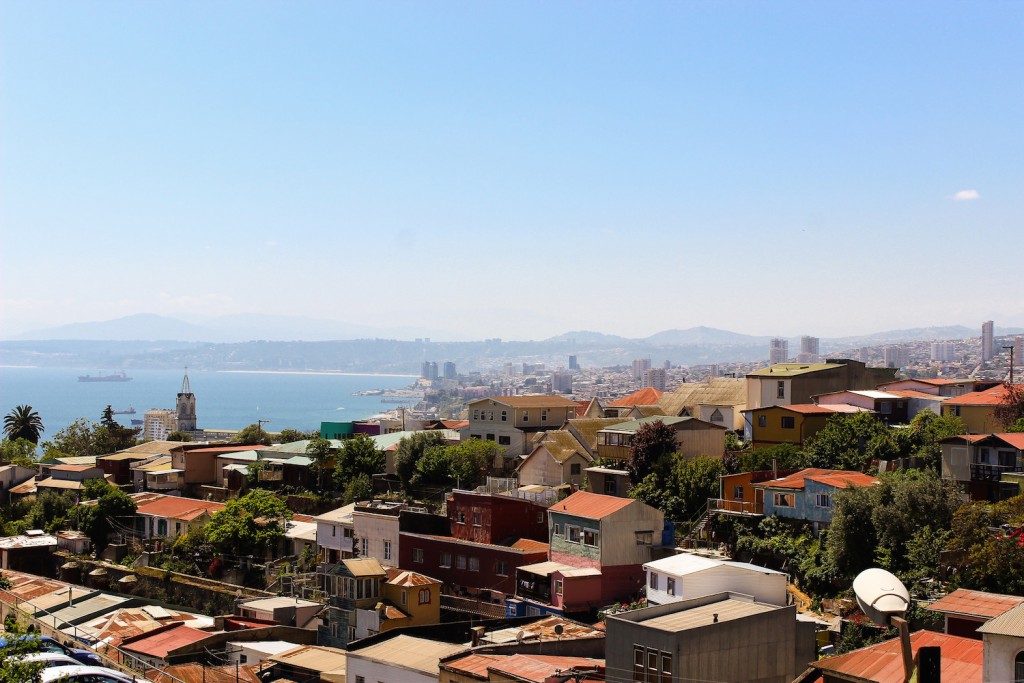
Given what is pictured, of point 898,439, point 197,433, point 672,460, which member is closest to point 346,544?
point 672,460

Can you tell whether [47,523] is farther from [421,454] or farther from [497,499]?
[497,499]

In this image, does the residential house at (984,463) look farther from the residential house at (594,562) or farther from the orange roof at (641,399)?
the orange roof at (641,399)

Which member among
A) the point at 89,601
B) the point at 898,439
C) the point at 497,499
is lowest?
the point at 89,601

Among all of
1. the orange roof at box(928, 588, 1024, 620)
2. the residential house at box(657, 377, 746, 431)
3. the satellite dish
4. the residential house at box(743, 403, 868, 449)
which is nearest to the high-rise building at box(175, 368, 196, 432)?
the residential house at box(657, 377, 746, 431)

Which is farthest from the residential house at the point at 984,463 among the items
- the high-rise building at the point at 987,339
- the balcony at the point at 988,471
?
the high-rise building at the point at 987,339

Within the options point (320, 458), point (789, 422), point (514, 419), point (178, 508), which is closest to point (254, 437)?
point (320, 458)
